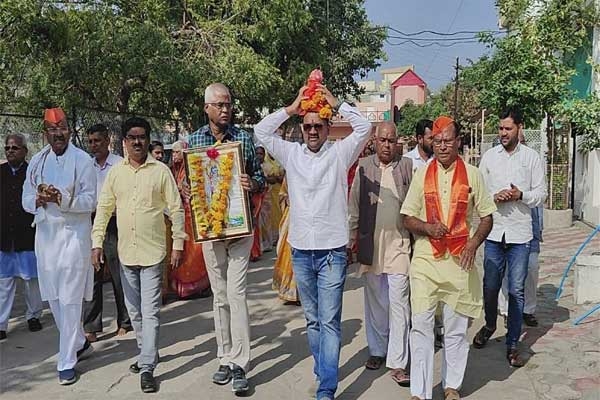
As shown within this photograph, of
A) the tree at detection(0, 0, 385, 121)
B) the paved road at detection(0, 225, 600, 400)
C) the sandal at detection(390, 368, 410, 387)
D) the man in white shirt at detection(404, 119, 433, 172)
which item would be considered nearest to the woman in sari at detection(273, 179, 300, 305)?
the paved road at detection(0, 225, 600, 400)

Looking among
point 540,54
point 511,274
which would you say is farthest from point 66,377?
point 540,54

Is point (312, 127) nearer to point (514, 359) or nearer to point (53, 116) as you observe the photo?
point (53, 116)

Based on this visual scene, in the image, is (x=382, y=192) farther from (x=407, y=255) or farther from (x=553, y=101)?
Answer: (x=553, y=101)

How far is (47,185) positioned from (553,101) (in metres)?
11.4

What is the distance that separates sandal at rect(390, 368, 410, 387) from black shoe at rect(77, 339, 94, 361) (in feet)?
8.36

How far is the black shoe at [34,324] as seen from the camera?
659cm

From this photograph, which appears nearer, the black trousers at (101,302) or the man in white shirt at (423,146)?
the man in white shirt at (423,146)

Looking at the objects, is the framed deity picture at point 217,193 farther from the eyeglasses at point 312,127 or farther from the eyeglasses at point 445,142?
the eyeglasses at point 445,142

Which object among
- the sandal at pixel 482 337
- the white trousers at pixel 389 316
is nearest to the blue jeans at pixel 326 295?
the white trousers at pixel 389 316

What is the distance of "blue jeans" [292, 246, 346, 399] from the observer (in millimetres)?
4508

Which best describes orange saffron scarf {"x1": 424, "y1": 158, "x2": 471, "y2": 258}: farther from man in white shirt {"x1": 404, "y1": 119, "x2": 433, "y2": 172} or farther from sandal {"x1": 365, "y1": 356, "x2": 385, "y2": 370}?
man in white shirt {"x1": 404, "y1": 119, "x2": 433, "y2": 172}

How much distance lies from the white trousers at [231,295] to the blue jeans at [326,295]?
561mm

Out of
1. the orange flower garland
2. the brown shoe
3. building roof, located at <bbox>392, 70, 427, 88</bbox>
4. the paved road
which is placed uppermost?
building roof, located at <bbox>392, 70, 427, 88</bbox>

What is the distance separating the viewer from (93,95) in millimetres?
12656
